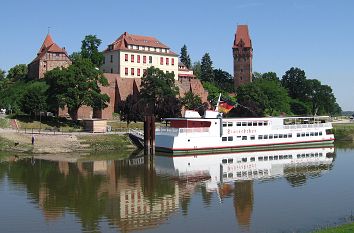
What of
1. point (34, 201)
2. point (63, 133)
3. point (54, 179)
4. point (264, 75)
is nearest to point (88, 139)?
point (63, 133)

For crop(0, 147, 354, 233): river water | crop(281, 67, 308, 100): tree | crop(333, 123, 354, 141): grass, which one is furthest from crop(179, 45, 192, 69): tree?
crop(0, 147, 354, 233): river water

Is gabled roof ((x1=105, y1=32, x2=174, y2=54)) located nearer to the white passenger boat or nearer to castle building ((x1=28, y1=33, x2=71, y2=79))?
castle building ((x1=28, y1=33, x2=71, y2=79))

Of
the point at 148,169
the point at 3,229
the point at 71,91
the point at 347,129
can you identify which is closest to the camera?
the point at 3,229

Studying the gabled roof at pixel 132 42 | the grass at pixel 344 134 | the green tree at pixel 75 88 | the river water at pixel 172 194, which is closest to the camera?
the river water at pixel 172 194

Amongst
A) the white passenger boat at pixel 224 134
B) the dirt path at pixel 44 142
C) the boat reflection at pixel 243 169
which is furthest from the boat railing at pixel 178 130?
the dirt path at pixel 44 142

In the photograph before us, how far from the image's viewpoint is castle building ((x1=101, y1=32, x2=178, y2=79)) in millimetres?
84438

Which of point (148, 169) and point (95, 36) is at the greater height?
point (95, 36)

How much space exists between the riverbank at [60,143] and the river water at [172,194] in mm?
4156

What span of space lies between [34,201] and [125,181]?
26.8 feet

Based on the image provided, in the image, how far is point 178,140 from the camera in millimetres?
49750

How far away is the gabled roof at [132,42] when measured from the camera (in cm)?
8600

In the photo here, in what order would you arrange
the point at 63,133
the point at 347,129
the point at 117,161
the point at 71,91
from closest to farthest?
the point at 117,161
the point at 63,133
the point at 71,91
the point at 347,129

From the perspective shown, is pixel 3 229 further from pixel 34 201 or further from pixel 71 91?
pixel 71 91

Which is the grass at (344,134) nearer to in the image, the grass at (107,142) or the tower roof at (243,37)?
the grass at (107,142)
